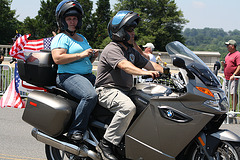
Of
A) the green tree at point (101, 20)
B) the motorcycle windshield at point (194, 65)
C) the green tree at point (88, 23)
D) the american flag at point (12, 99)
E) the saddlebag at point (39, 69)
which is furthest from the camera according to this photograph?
the green tree at point (88, 23)

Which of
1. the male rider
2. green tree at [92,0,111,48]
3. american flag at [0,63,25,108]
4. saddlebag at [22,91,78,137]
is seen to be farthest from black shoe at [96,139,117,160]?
green tree at [92,0,111,48]

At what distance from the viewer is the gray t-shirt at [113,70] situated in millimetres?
3816

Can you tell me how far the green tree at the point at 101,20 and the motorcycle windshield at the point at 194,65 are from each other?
160 ft

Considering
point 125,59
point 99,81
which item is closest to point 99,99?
point 99,81

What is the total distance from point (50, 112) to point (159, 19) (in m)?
60.1

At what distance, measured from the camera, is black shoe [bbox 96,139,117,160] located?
3.79 meters

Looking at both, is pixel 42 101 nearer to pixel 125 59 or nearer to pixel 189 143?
pixel 125 59

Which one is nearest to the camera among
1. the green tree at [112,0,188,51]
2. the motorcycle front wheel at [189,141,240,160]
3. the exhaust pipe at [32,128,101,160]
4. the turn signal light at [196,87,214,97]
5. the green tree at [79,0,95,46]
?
the motorcycle front wheel at [189,141,240,160]

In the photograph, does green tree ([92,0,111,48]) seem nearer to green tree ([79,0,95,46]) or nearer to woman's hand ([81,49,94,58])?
green tree ([79,0,95,46])

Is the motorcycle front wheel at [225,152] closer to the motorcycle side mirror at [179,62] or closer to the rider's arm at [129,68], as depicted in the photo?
the motorcycle side mirror at [179,62]

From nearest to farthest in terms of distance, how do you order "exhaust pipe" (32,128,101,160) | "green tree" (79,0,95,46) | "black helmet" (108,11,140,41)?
1. "black helmet" (108,11,140,41)
2. "exhaust pipe" (32,128,101,160)
3. "green tree" (79,0,95,46)

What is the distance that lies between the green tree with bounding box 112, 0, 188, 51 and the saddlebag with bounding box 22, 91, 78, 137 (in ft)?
179

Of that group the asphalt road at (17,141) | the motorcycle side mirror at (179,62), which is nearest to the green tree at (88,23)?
the asphalt road at (17,141)

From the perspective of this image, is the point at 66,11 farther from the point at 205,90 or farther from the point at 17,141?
the point at 17,141
